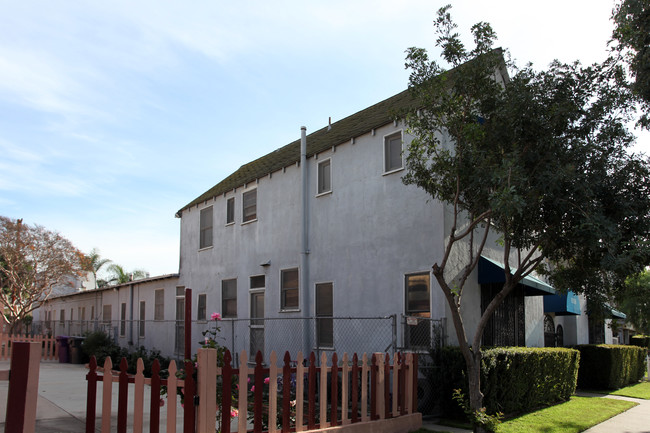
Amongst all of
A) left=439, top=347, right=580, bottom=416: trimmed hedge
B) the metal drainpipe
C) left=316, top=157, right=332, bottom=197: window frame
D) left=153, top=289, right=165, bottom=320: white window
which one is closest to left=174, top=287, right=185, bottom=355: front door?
left=153, top=289, right=165, bottom=320: white window

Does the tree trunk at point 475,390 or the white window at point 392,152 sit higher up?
the white window at point 392,152

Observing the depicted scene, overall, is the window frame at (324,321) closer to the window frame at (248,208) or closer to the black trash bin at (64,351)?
the window frame at (248,208)

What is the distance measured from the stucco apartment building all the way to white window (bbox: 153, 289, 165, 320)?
84.0 inches

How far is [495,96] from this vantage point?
8750mm

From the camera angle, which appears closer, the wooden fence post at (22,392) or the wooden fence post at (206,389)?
the wooden fence post at (22,392)

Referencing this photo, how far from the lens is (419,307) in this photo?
1185 centimetres

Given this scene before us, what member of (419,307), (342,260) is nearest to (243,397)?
(419,307)

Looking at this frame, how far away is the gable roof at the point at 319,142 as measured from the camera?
14.0 metres


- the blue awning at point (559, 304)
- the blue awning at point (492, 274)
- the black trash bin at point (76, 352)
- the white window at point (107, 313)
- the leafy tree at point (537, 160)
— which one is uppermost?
the leafy tree at point (537, 160)

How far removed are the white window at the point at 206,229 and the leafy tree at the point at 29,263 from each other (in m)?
12.6

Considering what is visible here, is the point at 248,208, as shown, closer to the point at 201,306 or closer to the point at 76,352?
the point at 201,306

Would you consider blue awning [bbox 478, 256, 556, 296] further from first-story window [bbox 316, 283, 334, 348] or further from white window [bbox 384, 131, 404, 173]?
first-story window [bbox 316, 283, 334, 348]

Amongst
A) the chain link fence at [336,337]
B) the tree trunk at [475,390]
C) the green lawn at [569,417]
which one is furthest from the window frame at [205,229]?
the tree trunk at [475,390]

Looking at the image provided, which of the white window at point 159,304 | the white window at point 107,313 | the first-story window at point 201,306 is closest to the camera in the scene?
the first-story window at point 201,306
